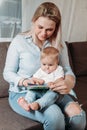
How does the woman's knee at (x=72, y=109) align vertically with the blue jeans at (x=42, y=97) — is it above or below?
below

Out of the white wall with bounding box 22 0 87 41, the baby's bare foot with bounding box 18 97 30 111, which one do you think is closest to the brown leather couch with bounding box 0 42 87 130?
the baby's bare foot with bounding box 18 97 30 111

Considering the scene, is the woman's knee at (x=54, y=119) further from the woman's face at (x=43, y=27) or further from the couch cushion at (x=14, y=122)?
the woman's face at (x=43, y=27)

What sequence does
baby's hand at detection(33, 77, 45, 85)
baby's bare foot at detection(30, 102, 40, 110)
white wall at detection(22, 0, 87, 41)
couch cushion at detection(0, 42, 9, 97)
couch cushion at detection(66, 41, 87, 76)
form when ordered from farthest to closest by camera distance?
couch cushion at detection(66, 41, 87, 76) → white wall at detection(22, 0, 87, 41) → couch cushion at detection(0, 42, 9, 97) → baby's hand at detection(33, 77, 45, 85) → baby's bare foot at detection(30, 102, 40, 110)

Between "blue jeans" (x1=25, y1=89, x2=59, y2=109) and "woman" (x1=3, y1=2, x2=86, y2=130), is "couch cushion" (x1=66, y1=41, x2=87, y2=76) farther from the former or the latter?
"blue jeans" (x1=25, y1=89, x2=59, y2=109)

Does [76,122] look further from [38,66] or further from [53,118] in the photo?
[38,66]


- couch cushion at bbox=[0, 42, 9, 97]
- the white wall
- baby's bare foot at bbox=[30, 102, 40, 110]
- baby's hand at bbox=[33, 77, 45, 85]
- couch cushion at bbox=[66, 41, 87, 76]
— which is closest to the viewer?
baby's bare foot at bbox=[30, 102, 40, 110]

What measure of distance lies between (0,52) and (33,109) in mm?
701

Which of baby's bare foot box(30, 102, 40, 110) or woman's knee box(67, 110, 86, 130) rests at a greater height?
baby's bare foot box(30, 102, 40, 110)

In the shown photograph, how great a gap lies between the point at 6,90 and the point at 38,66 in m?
0.42

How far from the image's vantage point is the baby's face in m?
1.61

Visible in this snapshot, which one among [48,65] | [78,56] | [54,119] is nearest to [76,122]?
[54,119]

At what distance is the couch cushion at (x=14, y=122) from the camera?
4.96ft

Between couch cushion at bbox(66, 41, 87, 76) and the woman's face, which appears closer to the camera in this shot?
the woman's face

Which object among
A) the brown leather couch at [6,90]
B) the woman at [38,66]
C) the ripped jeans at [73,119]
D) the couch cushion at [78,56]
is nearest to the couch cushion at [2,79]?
the brown leather couch at [6,90]
